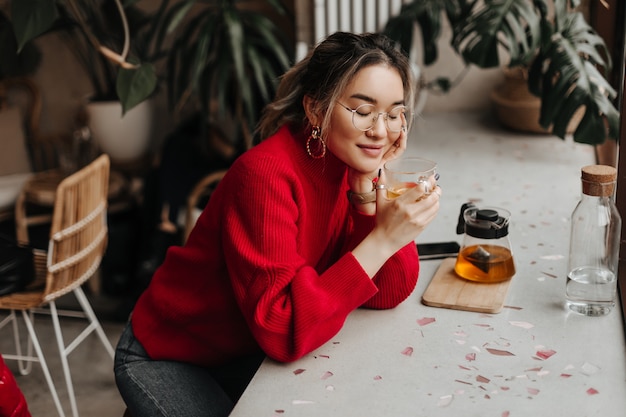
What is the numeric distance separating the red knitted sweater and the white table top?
5 centimetres

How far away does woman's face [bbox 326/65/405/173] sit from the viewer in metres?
1.27

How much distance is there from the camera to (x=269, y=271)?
122 centimetres

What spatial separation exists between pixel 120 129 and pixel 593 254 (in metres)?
2.53

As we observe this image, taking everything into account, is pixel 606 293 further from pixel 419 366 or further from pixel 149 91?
pixel 149 91

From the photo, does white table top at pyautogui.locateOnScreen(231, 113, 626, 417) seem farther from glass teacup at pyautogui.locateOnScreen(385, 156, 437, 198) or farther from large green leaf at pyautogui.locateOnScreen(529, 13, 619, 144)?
large green leaf at pyautogui.locateOnScreen(529, 13, 619, 144)

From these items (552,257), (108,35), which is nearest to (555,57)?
(552,257)

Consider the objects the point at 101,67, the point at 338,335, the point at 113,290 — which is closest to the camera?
the point at 338,335

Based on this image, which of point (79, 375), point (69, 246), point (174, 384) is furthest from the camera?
point (79, 375)

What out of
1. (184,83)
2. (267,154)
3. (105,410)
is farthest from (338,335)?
(184,83)

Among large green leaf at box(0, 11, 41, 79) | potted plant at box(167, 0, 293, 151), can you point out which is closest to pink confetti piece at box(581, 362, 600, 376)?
potted plant at box(167, 0, 293, 151)

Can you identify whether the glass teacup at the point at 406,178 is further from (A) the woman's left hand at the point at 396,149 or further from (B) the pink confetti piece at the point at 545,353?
(B) the pink confetti piece at the point at 545,353

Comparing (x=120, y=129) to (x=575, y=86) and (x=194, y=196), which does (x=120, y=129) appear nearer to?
(x=194, y=196)

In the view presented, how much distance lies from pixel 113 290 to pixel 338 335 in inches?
87.6

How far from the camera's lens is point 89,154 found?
335cm
